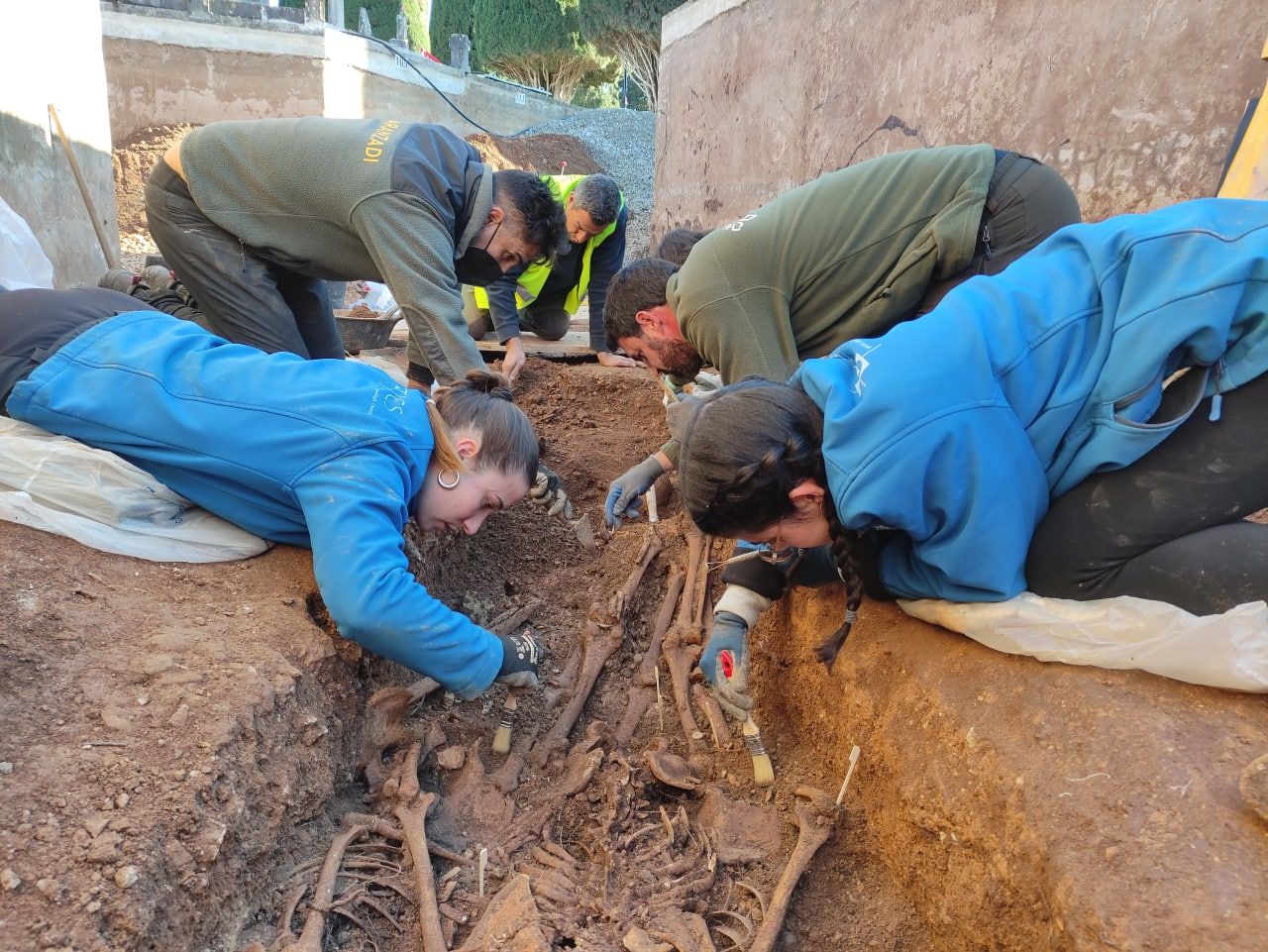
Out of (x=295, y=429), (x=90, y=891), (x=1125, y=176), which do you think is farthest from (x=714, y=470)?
(x=1125, y=176)

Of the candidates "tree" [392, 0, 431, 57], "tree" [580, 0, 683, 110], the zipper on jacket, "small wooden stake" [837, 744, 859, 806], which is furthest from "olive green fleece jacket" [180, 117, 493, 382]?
"tree" [392, 0, 431, 57]

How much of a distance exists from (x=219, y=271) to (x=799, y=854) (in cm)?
373

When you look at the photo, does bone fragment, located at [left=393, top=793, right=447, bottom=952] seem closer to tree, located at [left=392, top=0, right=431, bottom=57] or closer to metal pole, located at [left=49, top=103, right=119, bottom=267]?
metal pole, located at [left=49, top=103, right=119, bottom=267]

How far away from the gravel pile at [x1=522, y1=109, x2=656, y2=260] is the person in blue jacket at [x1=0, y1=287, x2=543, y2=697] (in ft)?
52.3

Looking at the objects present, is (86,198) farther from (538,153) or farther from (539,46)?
(539,46)

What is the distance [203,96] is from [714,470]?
1725 cm

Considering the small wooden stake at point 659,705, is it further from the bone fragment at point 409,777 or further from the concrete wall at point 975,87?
the concrete wall at point 975,87

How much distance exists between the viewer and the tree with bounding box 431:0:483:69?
2850 cm

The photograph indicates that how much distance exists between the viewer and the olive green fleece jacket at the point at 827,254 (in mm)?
3113

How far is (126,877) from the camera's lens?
1.65 metres

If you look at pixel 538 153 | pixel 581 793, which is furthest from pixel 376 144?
pixel 538 153

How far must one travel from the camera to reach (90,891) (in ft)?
5.26

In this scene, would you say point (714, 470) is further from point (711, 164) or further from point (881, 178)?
point (711, 164)

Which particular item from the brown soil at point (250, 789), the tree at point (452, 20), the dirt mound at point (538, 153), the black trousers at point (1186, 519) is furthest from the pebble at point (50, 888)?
the tree at point (452, 20)
